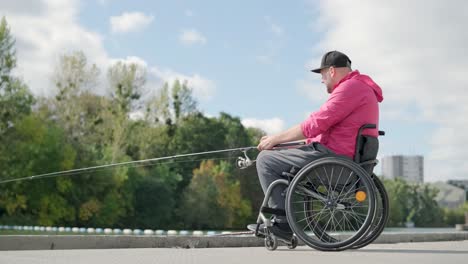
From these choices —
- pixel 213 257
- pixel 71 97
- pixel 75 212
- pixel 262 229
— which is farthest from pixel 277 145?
pixel 71 97

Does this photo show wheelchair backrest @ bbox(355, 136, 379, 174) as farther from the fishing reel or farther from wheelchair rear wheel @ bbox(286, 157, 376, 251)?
the fishing reel

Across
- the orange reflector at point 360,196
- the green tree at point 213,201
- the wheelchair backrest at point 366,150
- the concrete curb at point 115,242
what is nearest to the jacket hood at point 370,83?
the wheelchair backrest at point 366,150

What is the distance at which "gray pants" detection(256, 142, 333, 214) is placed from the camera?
4809mm

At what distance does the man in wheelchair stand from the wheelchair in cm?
5

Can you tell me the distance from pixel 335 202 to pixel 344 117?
24.0 inches

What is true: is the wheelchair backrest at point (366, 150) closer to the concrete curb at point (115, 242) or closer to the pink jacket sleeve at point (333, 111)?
the pink jacket sleeve at point (333, 111)

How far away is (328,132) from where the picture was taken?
4.87 metres

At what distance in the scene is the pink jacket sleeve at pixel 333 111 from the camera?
4738 mm

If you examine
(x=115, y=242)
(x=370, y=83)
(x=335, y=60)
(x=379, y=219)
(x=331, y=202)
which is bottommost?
(x=115, y=242)

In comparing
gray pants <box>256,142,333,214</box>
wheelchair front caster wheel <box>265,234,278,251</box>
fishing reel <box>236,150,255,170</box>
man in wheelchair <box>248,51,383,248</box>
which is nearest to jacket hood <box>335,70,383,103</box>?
man in wheelchair <box>248,51,383,248</box>

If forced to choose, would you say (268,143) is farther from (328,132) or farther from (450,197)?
(450,197)

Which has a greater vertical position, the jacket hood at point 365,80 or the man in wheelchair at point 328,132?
the jacket hood at point 365,80

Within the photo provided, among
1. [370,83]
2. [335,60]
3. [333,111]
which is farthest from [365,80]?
[333,111]

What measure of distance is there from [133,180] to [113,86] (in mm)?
8732
